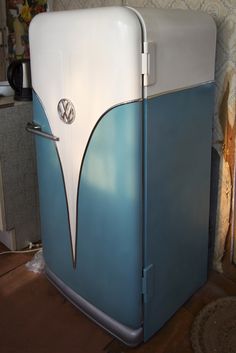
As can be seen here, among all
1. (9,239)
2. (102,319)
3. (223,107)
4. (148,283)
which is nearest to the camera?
(148,283)

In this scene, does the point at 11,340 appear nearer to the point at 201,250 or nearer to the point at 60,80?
the point at 201,250

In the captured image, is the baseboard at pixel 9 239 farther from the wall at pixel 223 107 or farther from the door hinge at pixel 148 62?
the door hinge at pixel 148 62

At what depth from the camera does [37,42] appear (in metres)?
1.48

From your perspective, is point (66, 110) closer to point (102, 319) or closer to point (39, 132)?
point (39, 132)

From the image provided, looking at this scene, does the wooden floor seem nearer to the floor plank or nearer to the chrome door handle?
the floor plank

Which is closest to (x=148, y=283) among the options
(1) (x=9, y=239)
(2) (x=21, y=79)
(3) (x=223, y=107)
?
(3) (x=223, y=107)

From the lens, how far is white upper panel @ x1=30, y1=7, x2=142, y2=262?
115cm

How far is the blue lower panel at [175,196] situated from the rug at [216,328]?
0.38 feet

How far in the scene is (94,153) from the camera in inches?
53.5

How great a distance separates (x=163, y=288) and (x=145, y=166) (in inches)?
21.2

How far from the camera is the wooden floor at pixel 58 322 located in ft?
4.88

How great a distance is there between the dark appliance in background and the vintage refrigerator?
15.3 inches

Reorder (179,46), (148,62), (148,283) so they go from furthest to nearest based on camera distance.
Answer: (148,283)
(179,46)
(148,62)

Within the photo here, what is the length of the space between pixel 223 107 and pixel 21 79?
3.36 ft
